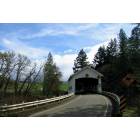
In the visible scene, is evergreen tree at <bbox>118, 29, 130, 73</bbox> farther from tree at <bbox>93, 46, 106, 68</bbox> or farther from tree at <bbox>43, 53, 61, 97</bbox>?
tree at <bbox>43, 53, 61, 97</bbox>

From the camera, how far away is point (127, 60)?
27.5 m

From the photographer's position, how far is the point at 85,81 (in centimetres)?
2973

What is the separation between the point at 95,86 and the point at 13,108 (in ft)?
32.4

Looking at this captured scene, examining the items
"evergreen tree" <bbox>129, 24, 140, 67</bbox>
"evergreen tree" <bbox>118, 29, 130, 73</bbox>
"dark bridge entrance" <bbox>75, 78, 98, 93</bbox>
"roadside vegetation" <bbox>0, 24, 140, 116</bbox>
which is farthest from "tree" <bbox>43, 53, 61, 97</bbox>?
"dark bridge entrance" <bbox>75, 78, 98, 93</bbox>

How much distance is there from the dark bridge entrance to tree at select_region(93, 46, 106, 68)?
3062mm

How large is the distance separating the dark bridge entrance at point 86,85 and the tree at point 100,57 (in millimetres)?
3062

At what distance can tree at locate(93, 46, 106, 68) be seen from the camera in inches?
858

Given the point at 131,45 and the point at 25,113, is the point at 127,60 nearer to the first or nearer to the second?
the point at 131,45

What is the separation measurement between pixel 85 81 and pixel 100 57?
6784 mm

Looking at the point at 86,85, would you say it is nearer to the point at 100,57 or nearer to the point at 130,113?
the point at 100,57

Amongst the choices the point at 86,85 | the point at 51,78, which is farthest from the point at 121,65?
the point at 51,78

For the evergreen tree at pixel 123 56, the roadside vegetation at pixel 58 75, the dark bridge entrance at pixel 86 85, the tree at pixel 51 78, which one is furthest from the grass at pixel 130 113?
the dark bridge entrance at pixel 86 85

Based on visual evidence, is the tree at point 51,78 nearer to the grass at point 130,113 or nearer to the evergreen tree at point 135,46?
the grass at point 130,113
